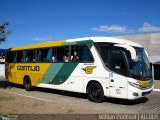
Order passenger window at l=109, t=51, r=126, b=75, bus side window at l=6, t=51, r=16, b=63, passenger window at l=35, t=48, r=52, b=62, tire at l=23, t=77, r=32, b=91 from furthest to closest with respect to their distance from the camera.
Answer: bus side window at l=6, t=51, r=16, b=63, tire at l=23, t=77, r=32, b=91, passenger window at l=35, t=48, r=52, b=62, passenger window at l=109, t=51, r=126, b=75

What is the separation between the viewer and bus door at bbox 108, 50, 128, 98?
1249 cm

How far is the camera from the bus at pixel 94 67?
12.5 meters

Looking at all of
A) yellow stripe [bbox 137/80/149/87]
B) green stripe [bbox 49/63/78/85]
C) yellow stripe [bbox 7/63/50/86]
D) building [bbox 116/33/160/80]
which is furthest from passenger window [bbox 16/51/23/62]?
building [bbox 116/33/160/80]

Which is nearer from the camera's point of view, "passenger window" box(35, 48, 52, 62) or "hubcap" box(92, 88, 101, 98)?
"hubcap" box(92, 88, 101, 98)

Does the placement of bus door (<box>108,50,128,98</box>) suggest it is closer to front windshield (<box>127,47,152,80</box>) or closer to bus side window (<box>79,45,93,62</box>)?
front windshield (<box>127,47,152,80</box>)

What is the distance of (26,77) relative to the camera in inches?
768

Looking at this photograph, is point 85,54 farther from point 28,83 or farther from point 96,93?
point 28,83

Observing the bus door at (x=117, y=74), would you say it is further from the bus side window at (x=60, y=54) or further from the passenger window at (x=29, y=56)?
the passenger window at (x=29, y=56)

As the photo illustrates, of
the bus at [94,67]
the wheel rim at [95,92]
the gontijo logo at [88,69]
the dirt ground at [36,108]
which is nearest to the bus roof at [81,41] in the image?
the bus at [94,67]

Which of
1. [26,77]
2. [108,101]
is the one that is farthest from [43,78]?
[108,101]

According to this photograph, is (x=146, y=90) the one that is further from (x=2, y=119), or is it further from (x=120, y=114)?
(x=2, y=119)

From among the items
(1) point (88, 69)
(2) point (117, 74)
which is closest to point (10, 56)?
(1) point (88, 69)

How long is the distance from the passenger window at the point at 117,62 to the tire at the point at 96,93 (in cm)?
124

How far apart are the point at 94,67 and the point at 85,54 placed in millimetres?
954
